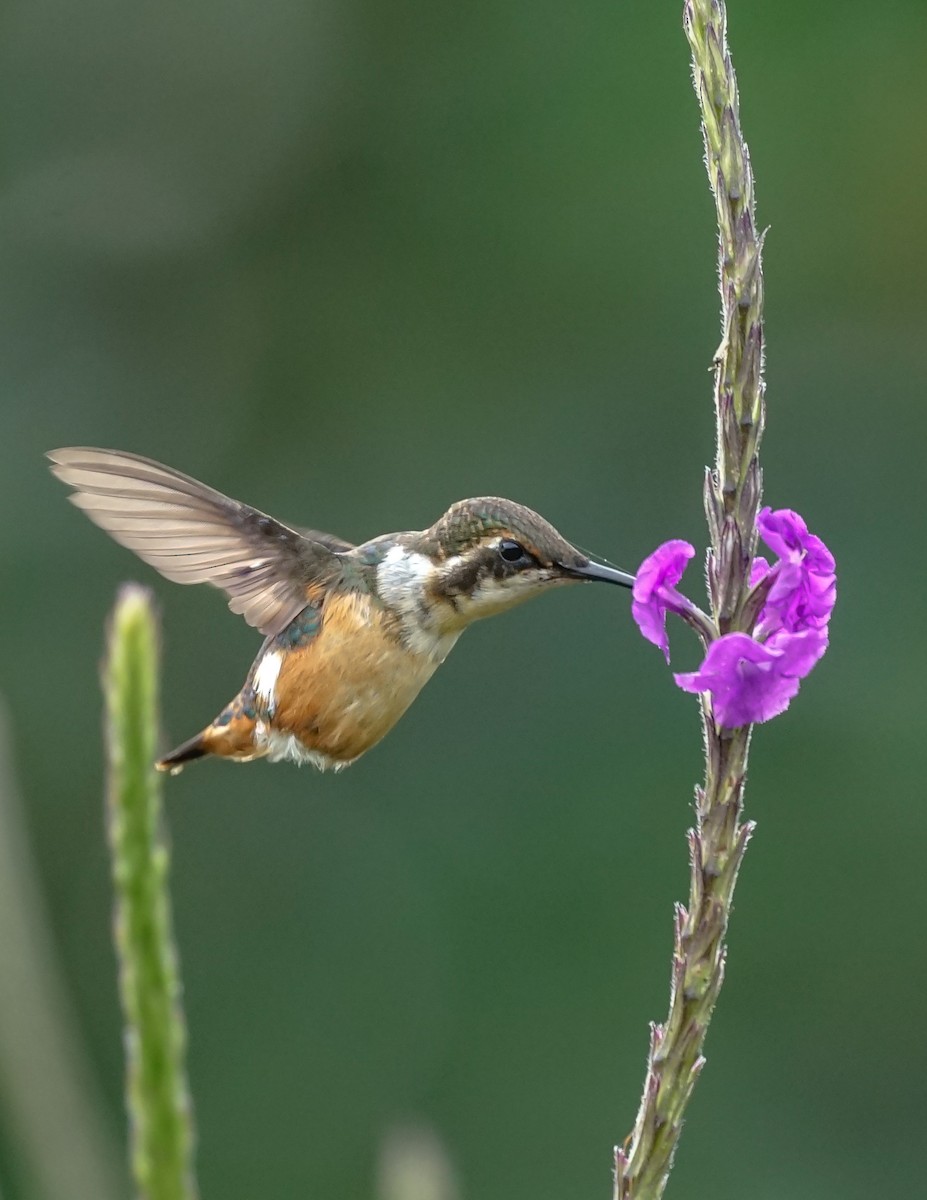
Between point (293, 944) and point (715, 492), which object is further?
point (293, 944)

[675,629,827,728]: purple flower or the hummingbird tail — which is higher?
[675,629,827,728]: purple flower

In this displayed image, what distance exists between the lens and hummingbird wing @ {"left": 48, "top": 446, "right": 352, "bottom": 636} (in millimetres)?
Answer: 2242

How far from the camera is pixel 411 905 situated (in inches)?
221

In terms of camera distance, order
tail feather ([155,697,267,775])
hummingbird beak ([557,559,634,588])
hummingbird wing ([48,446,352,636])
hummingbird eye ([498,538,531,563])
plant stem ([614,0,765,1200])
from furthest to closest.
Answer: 1. tail feather ([155,697,267,775])
2. hummingbird eye ([498,538,531,563])
3. hummingbird beak ([557,559,634,588])
4. hummingbird wing ([48,446,352,636])
5. plant stem ([614,0,765,1200])

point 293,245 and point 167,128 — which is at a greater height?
point 167,128

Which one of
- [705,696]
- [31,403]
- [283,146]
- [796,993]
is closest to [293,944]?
[796,993]

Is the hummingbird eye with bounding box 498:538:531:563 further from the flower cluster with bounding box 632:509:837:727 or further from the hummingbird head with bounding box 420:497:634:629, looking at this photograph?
the flower cluster with bounding box 632:509:837:727

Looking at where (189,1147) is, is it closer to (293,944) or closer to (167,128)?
(293,944)

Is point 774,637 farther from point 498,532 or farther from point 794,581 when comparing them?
point 498,532

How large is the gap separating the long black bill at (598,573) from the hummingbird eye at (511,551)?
7 centimetres

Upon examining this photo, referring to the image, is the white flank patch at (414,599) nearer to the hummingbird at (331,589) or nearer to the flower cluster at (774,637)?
the hummingbird at (331,589)

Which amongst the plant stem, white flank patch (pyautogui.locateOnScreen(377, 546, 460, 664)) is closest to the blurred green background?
white flank patch (pyautogui.locateOnScreen(377, 546, 460, 664))

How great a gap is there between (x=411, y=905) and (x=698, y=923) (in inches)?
169

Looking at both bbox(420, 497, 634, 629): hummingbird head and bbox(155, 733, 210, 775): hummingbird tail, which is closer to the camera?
bbox(420, 497, 634, 629): hummingbird head
